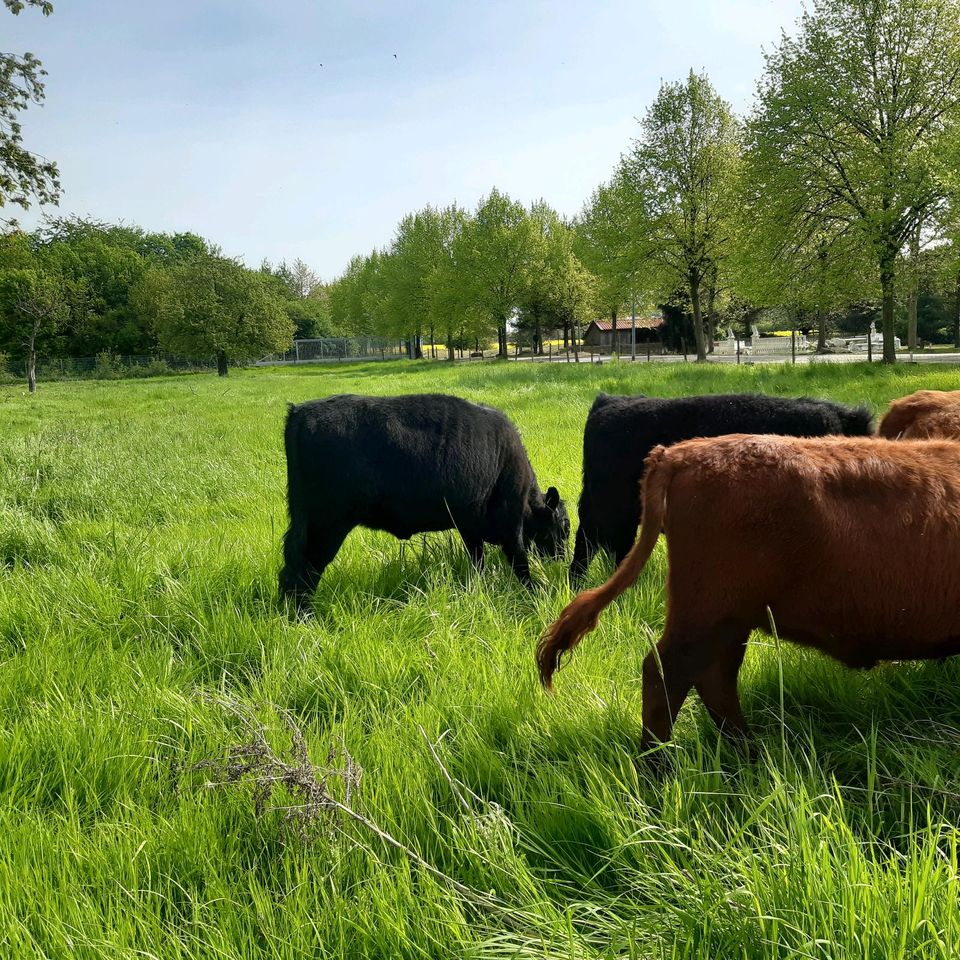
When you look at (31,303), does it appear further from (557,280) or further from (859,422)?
(859,422)

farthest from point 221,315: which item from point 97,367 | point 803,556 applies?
point 803,556

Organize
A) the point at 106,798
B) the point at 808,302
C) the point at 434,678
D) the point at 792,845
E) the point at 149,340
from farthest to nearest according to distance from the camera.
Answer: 1. the point at 149,340
2. the point at 808,302
3. the point at 434,678
4. the point at 106,798
5. the point at 792,845

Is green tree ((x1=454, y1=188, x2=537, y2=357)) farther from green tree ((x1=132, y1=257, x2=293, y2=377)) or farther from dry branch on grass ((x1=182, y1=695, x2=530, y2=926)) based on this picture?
dry branch on grass ((x1=182, y1=695, x2=530, y2=926))

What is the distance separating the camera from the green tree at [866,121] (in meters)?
20.8

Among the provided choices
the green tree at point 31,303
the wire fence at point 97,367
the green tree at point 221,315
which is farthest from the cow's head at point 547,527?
the wire fence at point 97,367

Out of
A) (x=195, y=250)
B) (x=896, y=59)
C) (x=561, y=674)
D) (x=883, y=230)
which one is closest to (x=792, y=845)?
(x=561, y=674)

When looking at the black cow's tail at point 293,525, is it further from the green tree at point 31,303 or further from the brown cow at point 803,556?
the green tree at point 31,303

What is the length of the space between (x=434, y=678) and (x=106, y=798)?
1.38 m

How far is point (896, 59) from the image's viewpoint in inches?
866

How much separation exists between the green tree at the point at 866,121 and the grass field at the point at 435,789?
22509 millimetres

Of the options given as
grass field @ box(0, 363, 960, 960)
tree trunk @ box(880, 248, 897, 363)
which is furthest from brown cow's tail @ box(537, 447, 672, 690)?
tree trunk @ box(880, 248, 897, 363)

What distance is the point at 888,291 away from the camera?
22.2 m

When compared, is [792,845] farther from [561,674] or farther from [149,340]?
[149,340]

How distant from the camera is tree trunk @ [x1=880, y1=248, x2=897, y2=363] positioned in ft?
71.8
